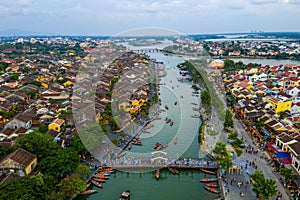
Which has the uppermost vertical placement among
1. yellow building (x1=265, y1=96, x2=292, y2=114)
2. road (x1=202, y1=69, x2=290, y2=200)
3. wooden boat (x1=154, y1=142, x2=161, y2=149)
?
yellow building (x1=265, y1=96, x2=292, y2=114)

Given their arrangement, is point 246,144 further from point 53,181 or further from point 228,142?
point 53,181

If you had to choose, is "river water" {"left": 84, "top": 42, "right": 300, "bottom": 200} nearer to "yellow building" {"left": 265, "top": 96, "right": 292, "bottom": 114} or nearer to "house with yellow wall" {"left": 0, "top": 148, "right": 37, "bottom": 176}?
"house with yellow wall" {"left": 0, "top": 148, "right": 37, "bottom": 176}

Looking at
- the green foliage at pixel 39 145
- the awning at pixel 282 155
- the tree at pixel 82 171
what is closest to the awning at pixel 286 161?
the awning at pixel 282 155

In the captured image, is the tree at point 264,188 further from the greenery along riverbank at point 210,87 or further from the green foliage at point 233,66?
the green foliage at point 233,66

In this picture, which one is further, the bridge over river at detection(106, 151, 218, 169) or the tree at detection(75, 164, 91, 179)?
the bridge over river at detection(106, 151, 218, 169)

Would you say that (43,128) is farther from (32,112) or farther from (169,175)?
(169,175)

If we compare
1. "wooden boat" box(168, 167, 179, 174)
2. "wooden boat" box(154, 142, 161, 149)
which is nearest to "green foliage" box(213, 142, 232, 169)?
"wooden boat" box(168, 167, 179, 174)

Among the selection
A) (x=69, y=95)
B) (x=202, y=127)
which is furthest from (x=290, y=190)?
(x=69, y=95)
